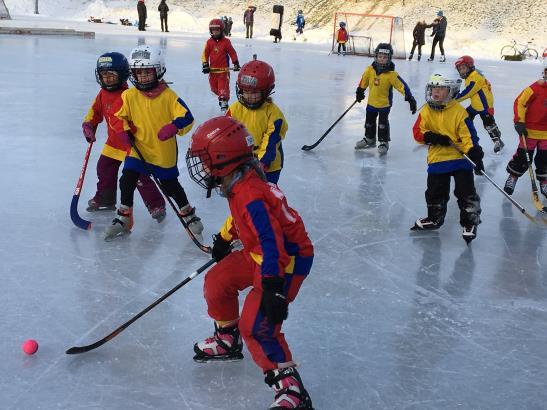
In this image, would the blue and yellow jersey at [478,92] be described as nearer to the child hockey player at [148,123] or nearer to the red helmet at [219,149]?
the child hockey player at [148,123]

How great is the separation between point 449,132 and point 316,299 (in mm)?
1740

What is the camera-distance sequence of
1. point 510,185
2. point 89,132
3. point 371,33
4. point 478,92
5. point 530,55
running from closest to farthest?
1. point 89,132
2. point 510,185
3. point 478,92
4. point 530,55
5. point 371,33

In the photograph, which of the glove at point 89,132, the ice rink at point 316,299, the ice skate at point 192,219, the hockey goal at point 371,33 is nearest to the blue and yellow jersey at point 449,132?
the ice rink at point 316,299

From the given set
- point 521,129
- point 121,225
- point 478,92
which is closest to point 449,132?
point 521,129

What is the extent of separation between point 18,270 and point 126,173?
959 millimetres

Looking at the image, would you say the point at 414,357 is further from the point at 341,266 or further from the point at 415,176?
the point at 415,176

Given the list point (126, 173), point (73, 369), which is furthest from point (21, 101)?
point (73, 369)

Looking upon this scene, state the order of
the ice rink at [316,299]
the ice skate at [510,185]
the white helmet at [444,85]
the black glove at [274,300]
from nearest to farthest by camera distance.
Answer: the black glove at [274,300], the ice rink at [316,299], the white helmet at [444,85], the ice skate at [510,185]

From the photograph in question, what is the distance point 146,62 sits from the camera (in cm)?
390

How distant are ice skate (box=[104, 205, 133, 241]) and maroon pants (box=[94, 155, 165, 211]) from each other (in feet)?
1.03

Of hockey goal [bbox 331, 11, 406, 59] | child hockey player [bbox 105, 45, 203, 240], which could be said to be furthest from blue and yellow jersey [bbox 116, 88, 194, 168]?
hockey goal [bbox 331, 11, 406, 59]

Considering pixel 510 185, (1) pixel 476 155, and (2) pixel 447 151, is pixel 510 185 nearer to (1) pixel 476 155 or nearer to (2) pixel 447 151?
(2) pixel 447 151

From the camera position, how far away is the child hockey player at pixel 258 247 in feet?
7.16

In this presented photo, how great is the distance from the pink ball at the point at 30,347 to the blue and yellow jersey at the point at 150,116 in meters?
1.68
